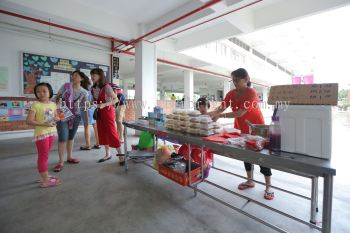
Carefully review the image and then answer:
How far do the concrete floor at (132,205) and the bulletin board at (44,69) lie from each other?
8.60ft

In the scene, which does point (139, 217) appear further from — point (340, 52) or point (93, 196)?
point (340, 52)

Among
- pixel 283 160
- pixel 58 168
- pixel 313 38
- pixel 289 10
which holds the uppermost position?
pixel 313 38

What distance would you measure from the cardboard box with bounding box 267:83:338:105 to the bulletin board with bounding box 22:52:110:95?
517cm

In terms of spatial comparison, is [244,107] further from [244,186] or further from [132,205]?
[132,205]

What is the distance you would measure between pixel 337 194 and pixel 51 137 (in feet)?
10.5

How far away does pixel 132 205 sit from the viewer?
1.84 metres

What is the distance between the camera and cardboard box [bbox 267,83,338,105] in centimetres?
105

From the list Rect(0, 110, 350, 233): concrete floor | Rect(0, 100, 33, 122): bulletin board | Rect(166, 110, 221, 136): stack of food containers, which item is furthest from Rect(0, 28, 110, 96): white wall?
Rect(166, 110, 221, 136): stack of food containers

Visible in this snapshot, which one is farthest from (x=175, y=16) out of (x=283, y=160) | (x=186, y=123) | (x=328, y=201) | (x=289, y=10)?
(x=328, y=201)

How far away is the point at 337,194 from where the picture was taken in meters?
2.10

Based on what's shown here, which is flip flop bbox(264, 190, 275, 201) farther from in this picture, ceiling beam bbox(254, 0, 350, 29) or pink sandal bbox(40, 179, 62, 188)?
ceiling beam bbox(254, 0, 350, 29)

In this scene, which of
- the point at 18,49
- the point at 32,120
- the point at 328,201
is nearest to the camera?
the point at 328,201

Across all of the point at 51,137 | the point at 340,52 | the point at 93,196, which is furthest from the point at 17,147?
the point at 340,52

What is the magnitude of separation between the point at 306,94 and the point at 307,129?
Answer: 8.5 inches
